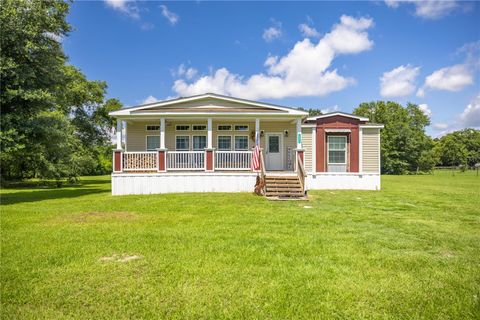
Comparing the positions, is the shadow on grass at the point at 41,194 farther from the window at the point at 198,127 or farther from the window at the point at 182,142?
the window at the point at 198,127

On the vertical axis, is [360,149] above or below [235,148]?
below

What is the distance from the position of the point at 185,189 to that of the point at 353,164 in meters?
8.54

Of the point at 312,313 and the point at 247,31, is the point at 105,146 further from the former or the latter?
the point at 312,313

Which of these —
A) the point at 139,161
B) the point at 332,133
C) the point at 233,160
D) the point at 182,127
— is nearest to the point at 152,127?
the point at 182,127

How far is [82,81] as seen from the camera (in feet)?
83.2

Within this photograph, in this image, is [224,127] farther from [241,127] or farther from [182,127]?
[182,127]

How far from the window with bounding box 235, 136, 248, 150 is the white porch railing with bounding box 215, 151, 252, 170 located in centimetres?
200

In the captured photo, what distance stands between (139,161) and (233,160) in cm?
422

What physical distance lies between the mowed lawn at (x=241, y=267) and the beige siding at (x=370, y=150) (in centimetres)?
772

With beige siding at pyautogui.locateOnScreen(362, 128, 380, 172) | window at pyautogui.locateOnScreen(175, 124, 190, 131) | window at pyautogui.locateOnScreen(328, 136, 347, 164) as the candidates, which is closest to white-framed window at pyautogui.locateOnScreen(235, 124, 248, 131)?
window at pyautogui.locateOnScreen(175, 124, 190, 131)

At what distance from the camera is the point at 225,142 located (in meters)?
15.3

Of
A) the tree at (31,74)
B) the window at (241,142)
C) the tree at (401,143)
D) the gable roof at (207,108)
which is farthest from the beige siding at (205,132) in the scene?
the tree at (401,143)

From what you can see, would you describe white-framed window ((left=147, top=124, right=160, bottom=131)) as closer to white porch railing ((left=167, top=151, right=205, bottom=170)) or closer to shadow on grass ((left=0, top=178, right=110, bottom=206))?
white porch railing ((left=167, top=151, right=205, bottom=170))

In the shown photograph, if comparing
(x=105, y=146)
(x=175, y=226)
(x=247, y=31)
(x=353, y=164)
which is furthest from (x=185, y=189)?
(x=105, y=146)
